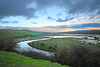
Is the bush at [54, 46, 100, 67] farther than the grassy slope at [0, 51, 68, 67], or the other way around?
the bush at [54, 46, 100, 67]

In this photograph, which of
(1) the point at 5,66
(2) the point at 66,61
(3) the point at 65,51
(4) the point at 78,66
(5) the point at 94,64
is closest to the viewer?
(1) the point at 5,66

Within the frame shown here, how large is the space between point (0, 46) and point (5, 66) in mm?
26564

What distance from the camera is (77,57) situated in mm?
20016

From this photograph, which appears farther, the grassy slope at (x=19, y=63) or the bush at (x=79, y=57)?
the bush at (x=79, y=57)

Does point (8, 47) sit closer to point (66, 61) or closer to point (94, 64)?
point (66, 61)

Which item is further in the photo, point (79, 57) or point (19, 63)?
point (79, 57)

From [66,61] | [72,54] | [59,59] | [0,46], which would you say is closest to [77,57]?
[72,54]

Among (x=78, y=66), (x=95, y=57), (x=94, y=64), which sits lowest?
(x=78, y=66)

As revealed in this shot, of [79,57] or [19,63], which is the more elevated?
[19,63]

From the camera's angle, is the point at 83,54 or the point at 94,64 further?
the point at 83,54

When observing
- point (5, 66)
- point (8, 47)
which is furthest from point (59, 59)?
point (8, 47)

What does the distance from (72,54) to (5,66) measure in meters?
17.1

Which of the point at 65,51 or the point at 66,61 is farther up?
the point at 65,51

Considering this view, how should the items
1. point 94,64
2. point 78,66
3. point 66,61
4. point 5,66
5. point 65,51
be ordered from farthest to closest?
point 65,51 → point 66,61 → point 78,66 → point 94,64 → point 5,66
